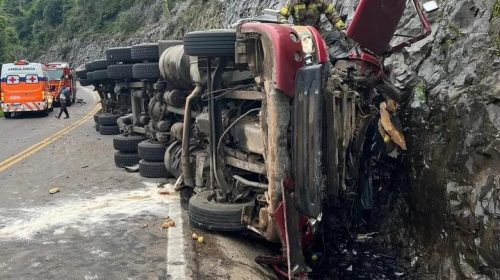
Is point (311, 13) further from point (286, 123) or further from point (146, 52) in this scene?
point (146, 52)

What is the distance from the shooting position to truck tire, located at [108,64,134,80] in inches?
376

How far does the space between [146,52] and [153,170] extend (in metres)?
2.12

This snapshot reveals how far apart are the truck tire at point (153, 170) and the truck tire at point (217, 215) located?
268 cm

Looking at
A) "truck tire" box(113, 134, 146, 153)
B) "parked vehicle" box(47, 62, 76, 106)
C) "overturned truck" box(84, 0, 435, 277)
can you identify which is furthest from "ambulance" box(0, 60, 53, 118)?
"overturned truck" box(84, 0, 435, 277)

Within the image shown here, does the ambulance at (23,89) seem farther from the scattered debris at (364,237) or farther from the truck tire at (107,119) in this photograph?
the scattered debris at (364,237)

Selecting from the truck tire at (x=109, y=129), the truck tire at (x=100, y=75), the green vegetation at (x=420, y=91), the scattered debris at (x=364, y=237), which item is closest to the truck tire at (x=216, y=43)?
the green vegetation at (x=420, y=91)

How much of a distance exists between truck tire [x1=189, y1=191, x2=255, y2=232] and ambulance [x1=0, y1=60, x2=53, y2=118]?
59.3 ft

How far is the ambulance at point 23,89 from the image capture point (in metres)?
21.1

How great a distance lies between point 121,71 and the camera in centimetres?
965

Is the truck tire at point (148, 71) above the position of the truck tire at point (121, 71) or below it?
above

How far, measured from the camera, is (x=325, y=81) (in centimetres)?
385

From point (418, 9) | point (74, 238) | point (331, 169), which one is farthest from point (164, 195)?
point (418, 9)

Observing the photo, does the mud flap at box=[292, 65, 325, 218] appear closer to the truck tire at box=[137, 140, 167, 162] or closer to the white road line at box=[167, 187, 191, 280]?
the white road line at box=[167, 187, 191, 280]

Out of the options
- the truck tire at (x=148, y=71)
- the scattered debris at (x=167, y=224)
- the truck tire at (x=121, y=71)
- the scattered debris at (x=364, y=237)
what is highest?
the truck tire at (x=148, y=71)
